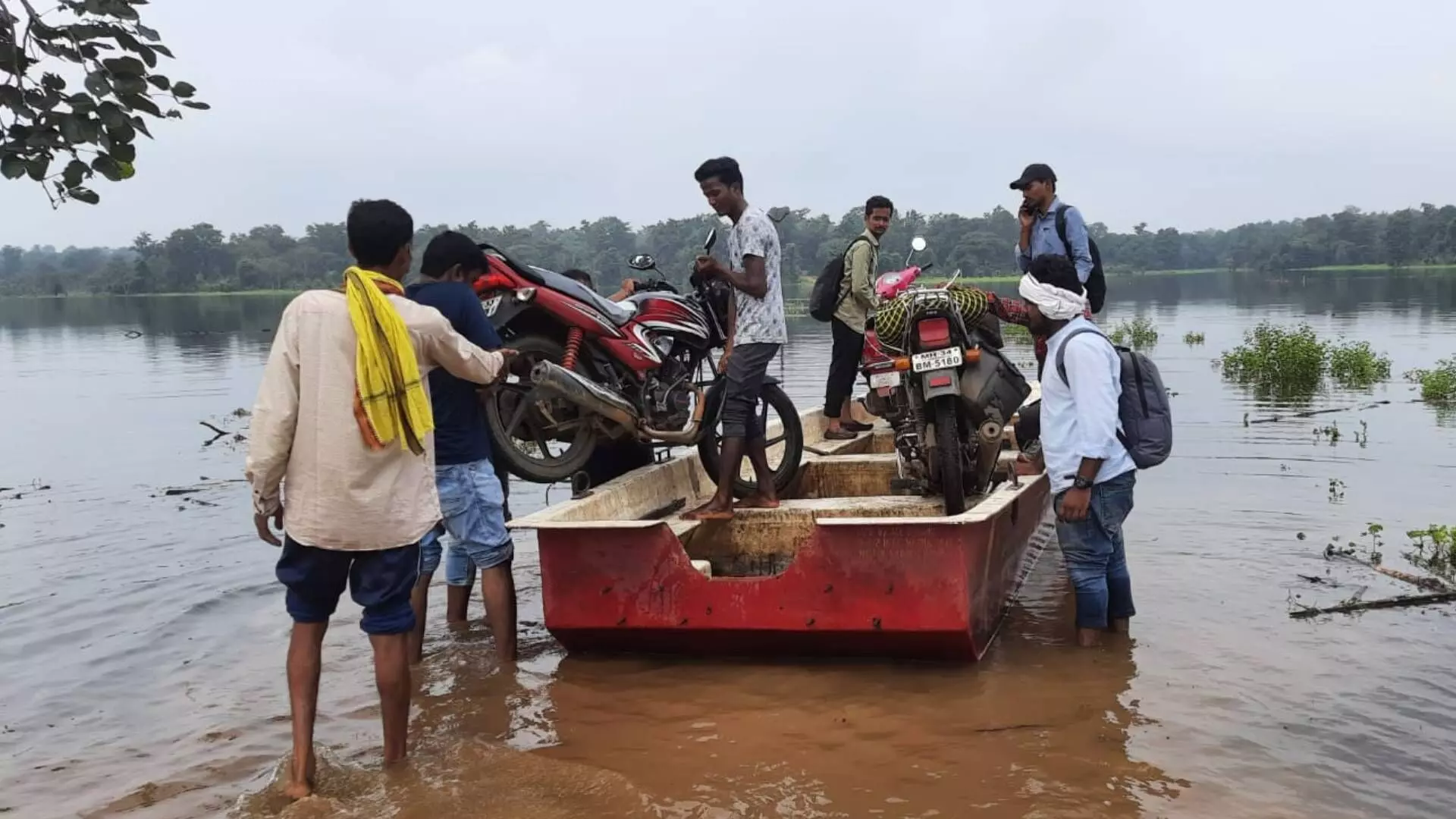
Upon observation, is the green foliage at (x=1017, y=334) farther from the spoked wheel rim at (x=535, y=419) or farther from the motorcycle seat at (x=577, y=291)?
the spoked wheel rim at (x=535, y=419)

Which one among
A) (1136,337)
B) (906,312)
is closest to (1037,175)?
(906,312)

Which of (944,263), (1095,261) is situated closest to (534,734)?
(1095,261)

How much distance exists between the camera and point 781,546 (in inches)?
228

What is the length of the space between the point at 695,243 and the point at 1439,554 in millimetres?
58378

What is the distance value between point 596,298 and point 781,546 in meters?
1.58

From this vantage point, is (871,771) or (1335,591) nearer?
(871,771)

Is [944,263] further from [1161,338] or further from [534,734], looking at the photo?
[534,734]

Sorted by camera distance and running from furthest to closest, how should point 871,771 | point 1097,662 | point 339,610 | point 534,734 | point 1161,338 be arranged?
point 1161,338 → point 339,610 → point 1097,662 → point 534,734 → point 871,771

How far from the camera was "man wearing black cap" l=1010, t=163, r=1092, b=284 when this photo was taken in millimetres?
6438

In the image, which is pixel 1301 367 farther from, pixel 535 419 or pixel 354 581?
pixel 354 581

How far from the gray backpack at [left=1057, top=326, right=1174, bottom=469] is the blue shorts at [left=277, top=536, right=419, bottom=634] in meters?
2.79

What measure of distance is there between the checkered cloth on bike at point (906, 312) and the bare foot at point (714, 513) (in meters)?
1.10

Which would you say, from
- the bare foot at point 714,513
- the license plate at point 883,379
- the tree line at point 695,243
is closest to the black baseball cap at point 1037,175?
the license plate at point 883,379

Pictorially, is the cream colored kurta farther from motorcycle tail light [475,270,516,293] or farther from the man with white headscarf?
the man with white headscarf
